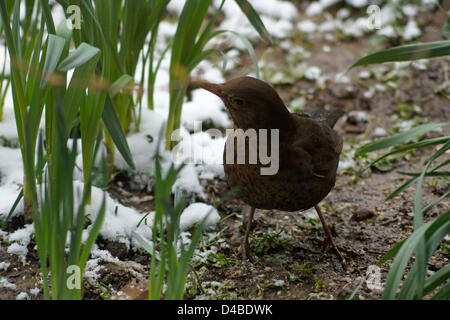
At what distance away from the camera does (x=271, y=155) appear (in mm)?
2680

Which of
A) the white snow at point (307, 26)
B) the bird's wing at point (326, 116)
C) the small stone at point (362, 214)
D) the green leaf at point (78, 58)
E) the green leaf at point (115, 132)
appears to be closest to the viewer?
the green leaf at point (78, 58)

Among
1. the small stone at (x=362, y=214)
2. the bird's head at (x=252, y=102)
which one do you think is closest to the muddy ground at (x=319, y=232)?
the small stone at (x=362, y=214)

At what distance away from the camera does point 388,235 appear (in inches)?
122

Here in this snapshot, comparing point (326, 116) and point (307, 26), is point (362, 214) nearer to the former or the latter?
point (326, 116)

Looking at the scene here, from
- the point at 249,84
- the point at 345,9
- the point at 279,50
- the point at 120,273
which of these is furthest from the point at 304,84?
the point at 120,273

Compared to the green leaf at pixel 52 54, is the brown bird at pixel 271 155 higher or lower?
lower

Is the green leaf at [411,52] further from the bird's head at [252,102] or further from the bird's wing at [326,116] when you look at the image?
the bird's wing at [326,116]

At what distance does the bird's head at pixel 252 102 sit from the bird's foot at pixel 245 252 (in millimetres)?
633

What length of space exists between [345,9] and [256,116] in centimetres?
345

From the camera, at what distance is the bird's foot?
283 centimetres

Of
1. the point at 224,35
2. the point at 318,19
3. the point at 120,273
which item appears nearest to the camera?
the point at 120,273

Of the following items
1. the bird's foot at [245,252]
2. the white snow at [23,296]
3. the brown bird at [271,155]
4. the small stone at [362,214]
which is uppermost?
the brown bird at [271,155]

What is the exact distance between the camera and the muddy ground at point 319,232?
252 cm
